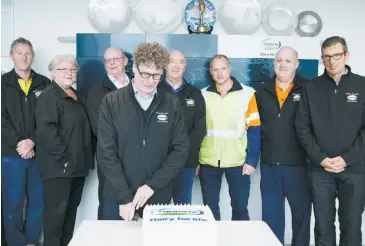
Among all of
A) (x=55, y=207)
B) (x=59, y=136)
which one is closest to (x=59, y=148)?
(x=59, y=136)

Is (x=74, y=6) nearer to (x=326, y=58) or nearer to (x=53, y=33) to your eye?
(x=53, y=33)

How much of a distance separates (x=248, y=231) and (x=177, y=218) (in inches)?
15.8

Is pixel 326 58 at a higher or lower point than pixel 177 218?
higher

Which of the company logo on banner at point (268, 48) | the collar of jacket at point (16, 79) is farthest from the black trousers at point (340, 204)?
the collar of jacket at point (16, 79)

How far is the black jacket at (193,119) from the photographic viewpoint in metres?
3.16

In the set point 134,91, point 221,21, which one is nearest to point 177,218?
point 134,91

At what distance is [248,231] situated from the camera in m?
1.65

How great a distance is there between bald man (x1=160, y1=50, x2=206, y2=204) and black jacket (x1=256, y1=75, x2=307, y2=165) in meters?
0.50

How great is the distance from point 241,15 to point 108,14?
120 centimetres

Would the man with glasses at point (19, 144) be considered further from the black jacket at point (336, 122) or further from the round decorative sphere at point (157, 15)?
the black jacket at point (336, 122)

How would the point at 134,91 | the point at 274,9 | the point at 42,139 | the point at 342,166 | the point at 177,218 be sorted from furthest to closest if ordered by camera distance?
the point at 274,9 < the point at 42,139 < the point at 342,166 < the point at 134,91 < the point at 177,218

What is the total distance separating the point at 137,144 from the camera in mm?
2092

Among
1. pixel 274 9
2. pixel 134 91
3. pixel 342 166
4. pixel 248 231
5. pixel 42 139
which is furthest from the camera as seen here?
pixel 274 9

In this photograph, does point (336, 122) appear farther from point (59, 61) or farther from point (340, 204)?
point (59, 61)
